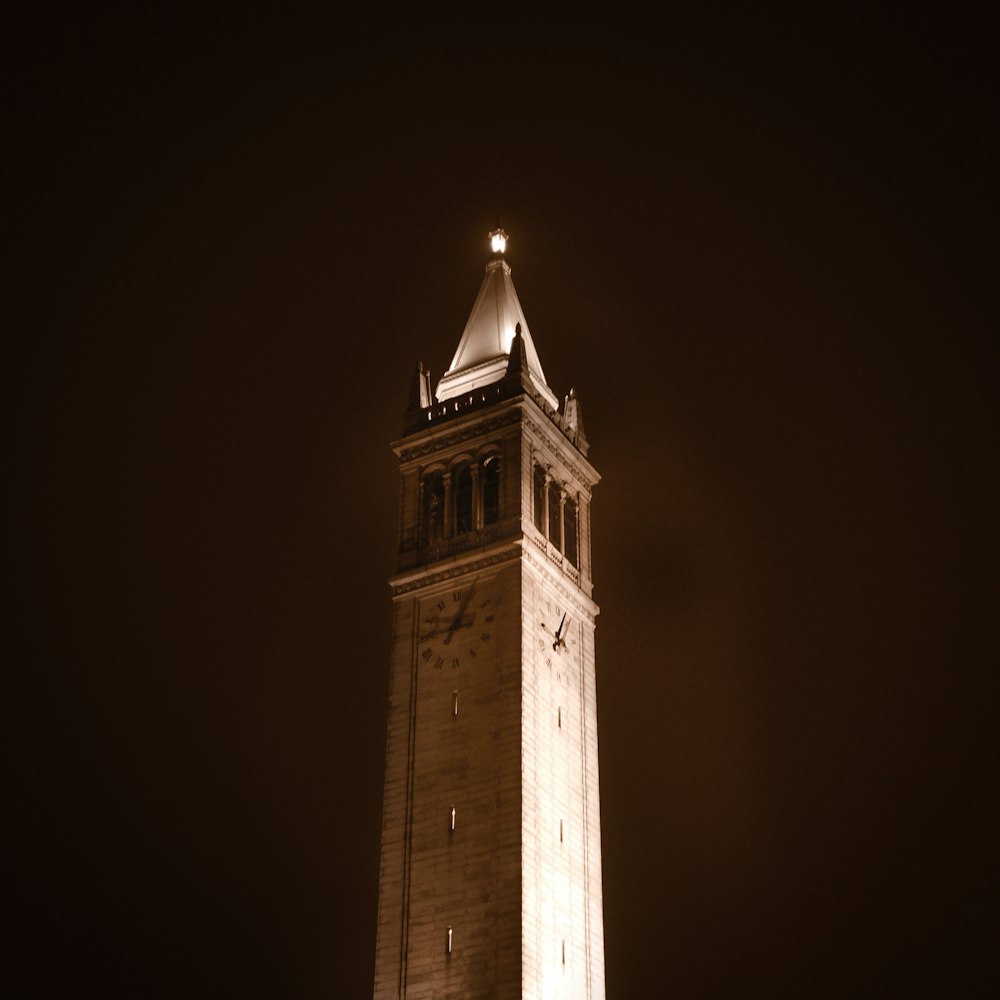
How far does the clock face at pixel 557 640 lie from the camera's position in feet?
190

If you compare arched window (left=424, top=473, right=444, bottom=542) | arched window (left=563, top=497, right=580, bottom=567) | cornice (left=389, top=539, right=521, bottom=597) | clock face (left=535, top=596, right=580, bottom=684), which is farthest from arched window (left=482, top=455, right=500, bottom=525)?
clock face (left=535, top=596, right=580, bottom=684)

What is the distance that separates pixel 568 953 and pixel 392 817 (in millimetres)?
7712

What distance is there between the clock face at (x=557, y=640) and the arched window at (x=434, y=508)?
5.44 metres

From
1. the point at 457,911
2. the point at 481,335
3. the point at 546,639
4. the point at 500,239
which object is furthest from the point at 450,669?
the point at 500,239

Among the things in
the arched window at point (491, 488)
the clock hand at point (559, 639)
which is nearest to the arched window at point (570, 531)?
the arched window at point (491, 488)

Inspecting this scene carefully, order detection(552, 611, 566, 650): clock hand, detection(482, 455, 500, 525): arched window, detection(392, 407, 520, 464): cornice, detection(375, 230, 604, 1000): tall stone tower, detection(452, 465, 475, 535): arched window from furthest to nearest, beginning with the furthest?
1. detection(392, 407, 520, 464): cornice
2. detection(452, 465, 475, 535): arched window
3. detection(482, 455, 500, 525): arched window
4. detection(552, 611, 566, 650): clock hand
5. detection(375, 230, 604, 1000): tall stone tower

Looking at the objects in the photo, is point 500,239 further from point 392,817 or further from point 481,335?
point 392,817

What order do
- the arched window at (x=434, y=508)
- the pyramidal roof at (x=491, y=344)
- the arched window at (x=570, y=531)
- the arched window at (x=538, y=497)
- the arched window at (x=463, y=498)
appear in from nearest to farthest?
the arched window at (x=538, y=497), the arched window at (x=434, y=508), the arched window at (x=463, y=498), the arched window at (x=570, y=531), the pyramidal roof at (x=491, y=344)

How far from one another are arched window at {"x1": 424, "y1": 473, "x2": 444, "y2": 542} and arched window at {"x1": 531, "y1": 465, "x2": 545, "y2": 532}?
3.73 m

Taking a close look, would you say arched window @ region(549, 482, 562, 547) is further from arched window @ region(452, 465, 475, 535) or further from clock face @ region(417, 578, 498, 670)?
clock face @ region(417, 578, 498, 670)

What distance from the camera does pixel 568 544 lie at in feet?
210

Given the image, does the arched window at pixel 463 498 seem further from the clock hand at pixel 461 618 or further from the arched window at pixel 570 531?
the arched window at pixel 570 531

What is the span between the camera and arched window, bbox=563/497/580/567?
63812mm

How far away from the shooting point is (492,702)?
55.3 m
